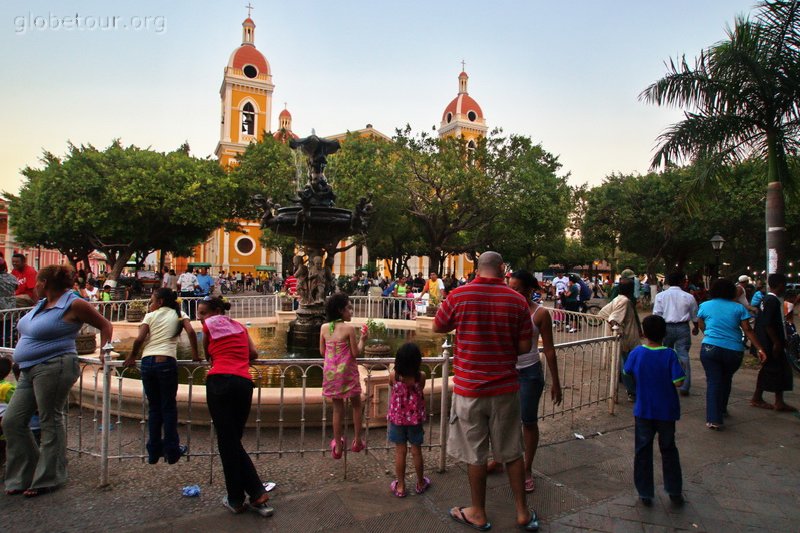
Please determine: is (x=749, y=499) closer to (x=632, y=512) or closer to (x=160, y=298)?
(x=632, y=512)

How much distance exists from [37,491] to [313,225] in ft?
20.1

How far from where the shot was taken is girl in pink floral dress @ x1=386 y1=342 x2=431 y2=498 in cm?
387

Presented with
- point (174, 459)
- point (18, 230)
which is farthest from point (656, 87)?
point (18, 230)

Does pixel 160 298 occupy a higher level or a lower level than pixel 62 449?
higher

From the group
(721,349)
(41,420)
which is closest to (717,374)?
(721,349)

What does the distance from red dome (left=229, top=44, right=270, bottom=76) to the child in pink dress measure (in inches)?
2242

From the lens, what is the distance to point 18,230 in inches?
1217

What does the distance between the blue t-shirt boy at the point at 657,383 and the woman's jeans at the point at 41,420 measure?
4426mm

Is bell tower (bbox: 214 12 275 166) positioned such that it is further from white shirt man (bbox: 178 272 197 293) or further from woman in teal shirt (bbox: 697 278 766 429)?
woman in teal shirt (bbox: 697 278 766 429)

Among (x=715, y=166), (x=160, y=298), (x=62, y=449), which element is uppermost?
(x=715, y=166)

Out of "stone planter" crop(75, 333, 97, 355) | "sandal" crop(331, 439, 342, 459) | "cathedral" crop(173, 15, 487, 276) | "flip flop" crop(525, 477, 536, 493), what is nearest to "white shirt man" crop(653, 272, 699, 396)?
"flip flop" crop(525, 477, 536, 493)

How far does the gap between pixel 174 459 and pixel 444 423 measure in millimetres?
2300

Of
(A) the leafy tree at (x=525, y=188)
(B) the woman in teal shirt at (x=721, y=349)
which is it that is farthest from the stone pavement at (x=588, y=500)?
(A) the leafy tree at (x=525, y=188)

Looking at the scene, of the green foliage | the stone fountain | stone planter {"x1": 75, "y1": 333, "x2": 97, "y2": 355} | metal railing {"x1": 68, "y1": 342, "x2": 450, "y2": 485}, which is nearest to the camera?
metal railing {"x1": 68, "y1": 342, "x2": 450, "y2": 485}
